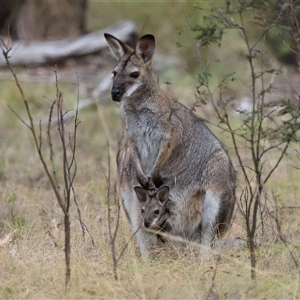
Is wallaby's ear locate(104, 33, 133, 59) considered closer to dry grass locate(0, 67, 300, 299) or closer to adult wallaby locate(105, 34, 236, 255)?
adult wallaby locate(105, 34, 236, 255)

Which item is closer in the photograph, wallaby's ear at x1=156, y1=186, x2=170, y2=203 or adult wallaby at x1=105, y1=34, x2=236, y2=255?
wallaby's ear at x1=156, y1=186, x2=170, y2=203

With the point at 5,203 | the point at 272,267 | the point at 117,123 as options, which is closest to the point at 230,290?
the point at 272,267

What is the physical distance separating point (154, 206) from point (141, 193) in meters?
0.16

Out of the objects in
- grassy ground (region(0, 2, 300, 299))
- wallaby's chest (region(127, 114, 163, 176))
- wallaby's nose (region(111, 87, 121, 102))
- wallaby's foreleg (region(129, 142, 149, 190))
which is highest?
wallaby's nose (region(111, 87, 121, 102))

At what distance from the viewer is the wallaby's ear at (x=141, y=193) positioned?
18.6 ft

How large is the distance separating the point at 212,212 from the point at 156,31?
9.22 m

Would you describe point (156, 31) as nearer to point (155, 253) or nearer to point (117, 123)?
point (117, 123)

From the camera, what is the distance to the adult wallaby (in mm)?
5727

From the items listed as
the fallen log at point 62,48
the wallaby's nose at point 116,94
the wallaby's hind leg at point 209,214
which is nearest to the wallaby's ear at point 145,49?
the wallaby's nose at point 116,94

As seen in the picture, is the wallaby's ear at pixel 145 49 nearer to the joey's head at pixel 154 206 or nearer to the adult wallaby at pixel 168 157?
the adult wallaby at pixel 168 157

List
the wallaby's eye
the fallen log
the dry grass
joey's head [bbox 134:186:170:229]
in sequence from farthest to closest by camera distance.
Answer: the fallen log → the wallaby's eye → joey's head [bbox 134:186:170:229] → the dry grass

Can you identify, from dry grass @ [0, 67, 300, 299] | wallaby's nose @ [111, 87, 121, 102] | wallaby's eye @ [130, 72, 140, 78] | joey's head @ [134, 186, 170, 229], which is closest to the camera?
dry grass @ [0, 67, 300, 299]

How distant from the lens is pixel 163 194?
5621 millimetres

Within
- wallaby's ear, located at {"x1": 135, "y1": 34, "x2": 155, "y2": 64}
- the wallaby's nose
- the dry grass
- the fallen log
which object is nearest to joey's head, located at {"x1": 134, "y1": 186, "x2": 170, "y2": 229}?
the dry grass
